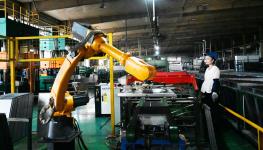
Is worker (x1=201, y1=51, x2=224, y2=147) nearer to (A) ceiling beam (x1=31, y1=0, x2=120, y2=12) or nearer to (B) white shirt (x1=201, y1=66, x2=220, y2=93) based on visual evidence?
(B) white shirt (x1=201, y1=66, x2=220, y2=93)

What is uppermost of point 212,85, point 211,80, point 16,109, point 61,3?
point 61,3

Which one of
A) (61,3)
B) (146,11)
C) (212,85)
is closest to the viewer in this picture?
(212,85)

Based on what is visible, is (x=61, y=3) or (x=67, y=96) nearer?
(x=67, y=96)

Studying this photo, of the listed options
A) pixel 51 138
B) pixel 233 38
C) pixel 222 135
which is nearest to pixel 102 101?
pixel 222 135

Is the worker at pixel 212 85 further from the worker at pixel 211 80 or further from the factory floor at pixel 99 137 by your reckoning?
the factory floor at pixel 99 137

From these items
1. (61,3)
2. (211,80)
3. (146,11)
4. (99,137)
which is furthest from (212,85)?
(146,11)

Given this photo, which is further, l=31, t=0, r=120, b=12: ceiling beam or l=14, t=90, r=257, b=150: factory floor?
l=31, t=0, r=120, b=12: ceiling beam

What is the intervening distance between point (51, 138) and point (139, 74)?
109cm

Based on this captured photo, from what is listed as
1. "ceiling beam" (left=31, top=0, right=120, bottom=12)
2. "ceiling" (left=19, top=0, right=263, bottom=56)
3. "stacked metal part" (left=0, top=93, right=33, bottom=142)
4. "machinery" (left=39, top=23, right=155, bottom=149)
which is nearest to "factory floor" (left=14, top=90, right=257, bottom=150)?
"stacked metal part" (left=0, top=93, right=33, bottom=142)

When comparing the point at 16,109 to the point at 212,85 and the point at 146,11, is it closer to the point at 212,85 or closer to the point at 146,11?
the point at 212,85

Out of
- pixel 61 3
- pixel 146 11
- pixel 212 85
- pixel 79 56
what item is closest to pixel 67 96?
pixel 79 56

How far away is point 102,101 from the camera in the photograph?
301 inches

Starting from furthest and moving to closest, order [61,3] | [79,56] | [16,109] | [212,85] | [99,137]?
[61,3] → [99,137] → [212,85] → [16,109] → [79,56]

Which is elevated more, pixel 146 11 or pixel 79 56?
pixel 146 11
